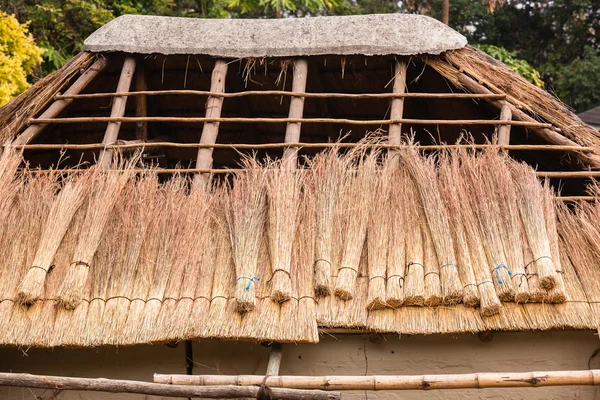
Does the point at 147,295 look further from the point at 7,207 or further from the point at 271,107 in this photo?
the point at 271,107

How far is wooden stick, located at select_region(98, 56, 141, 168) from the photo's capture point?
14.5 ft

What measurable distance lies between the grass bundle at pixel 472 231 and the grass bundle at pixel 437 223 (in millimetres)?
83

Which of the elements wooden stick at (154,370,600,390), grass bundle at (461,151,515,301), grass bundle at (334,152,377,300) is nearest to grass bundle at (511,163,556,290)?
grass bundle at (461,151,515,301)

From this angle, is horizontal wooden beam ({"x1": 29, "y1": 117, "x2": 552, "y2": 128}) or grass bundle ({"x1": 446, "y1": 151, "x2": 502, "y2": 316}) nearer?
grass bundle ({"x1": 446, "y1": 151, "x2": 502, "y2": 316})

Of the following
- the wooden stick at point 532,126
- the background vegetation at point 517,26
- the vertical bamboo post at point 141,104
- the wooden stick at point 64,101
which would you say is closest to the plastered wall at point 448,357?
the wooden stick at point 532,126

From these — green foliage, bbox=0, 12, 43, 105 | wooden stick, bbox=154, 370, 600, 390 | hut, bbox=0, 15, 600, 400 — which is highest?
green foliage, bbox=0, 12, 43, 105

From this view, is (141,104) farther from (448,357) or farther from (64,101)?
(448,357)

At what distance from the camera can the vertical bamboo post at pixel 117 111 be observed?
4.43 metres

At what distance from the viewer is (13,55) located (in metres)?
7.60

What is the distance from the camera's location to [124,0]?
33.0 ft

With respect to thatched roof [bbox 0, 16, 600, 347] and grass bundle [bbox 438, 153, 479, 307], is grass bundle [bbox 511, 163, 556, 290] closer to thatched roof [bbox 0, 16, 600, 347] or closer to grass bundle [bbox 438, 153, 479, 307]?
thatched roof [bbox 0, 16, 600, 347]

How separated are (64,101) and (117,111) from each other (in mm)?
336

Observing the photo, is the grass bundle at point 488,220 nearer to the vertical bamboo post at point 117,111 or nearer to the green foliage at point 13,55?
the vertical bamboo post at point 117,111

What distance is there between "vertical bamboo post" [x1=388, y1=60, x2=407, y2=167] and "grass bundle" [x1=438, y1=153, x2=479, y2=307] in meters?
0.26
